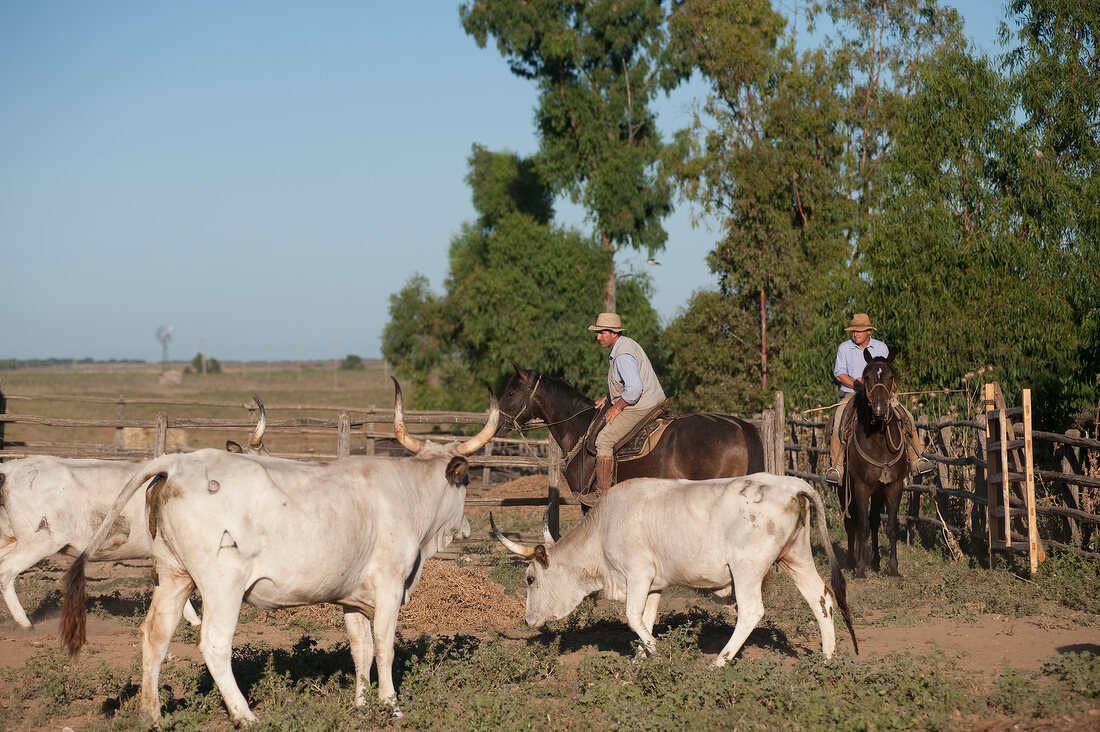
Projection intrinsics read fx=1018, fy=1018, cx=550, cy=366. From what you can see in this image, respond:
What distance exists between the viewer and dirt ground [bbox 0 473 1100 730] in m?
7.54

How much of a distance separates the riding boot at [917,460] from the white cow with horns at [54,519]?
6.53m

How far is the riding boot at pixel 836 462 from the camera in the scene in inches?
425

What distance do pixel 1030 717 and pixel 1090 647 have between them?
2.22 meters

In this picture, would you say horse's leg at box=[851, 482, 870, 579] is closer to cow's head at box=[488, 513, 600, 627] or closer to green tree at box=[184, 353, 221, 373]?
cow's head at box=[488, 513, 600, 627]

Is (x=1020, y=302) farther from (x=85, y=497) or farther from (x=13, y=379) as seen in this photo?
(x=13, y=379)

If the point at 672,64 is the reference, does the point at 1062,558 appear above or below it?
below

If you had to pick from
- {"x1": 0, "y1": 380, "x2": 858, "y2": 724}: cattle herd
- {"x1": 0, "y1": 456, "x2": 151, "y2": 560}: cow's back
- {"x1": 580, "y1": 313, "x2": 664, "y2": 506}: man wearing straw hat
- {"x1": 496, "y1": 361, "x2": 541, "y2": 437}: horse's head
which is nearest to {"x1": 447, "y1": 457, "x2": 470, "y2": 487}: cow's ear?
{"x1": 0, "y1": 380, "x2": 858, "y2": 724}: cattle herd

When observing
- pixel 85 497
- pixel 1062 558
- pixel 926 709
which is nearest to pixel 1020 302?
pixel 1062 558

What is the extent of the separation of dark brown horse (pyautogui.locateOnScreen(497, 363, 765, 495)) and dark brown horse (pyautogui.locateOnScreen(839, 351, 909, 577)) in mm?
1317

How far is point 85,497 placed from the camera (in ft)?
30.2

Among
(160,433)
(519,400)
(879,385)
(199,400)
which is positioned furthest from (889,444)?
(199,400)

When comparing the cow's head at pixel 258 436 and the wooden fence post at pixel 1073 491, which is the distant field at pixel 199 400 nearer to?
the cow's head at pixel 258 436

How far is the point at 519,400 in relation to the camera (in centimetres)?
1111

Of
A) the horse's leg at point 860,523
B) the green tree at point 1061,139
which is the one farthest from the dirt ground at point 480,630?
the green tree at point 1061,139
